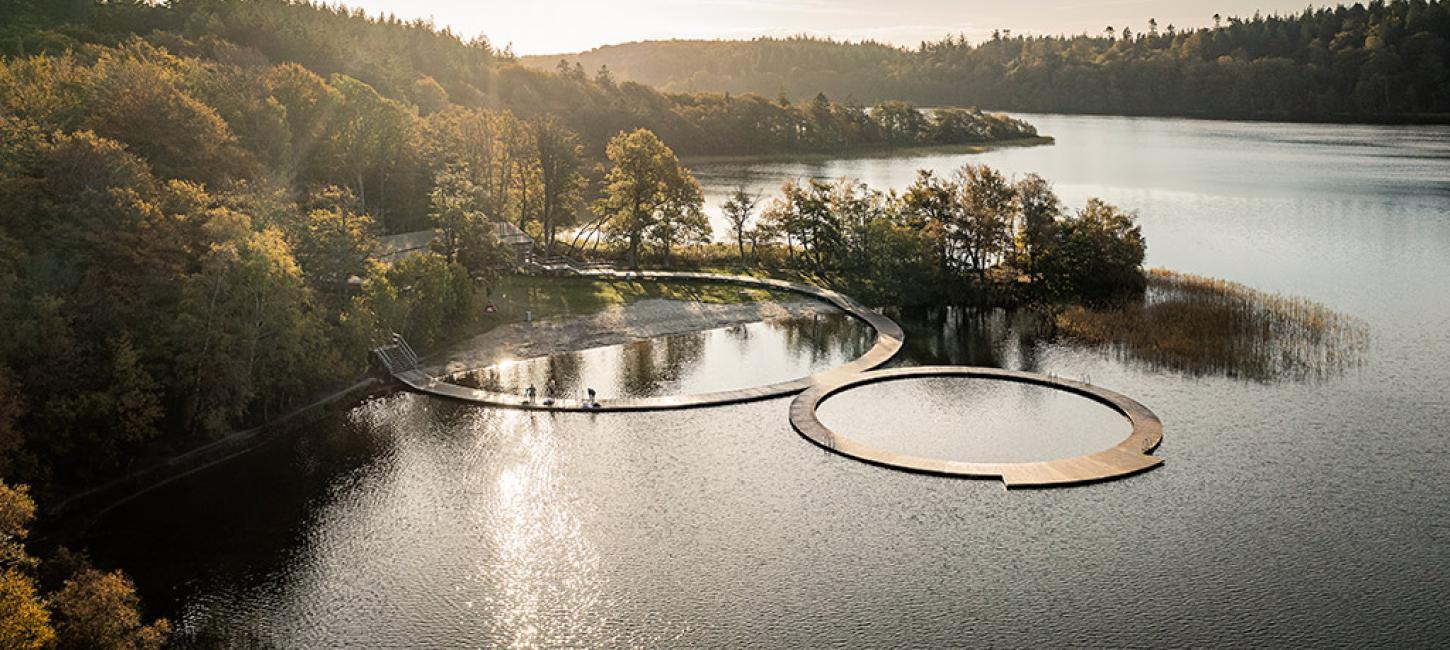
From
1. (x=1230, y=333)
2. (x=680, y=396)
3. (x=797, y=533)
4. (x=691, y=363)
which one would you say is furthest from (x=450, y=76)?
(x=797, y=533)

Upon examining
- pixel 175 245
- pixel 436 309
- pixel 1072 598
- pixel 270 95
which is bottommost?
pixel 1072 598

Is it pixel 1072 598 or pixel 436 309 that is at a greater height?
A: pixel 436 309

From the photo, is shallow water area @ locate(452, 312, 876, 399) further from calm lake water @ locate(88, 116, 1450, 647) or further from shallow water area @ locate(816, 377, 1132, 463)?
shallow water area @ locate(816, 377, 1132, 463)

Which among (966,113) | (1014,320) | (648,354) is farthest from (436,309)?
(966,113)

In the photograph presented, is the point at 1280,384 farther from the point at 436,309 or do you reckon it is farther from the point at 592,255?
the point at 592,255

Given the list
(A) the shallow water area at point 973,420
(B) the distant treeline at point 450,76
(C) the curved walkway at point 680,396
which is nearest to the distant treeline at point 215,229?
(C) the curved walkway at point 680,396

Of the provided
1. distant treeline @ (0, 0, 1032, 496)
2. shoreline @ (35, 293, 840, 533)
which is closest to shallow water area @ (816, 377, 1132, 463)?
shoreline @ (35, 293, 840, 533)

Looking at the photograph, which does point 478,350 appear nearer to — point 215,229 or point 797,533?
point 215,229
